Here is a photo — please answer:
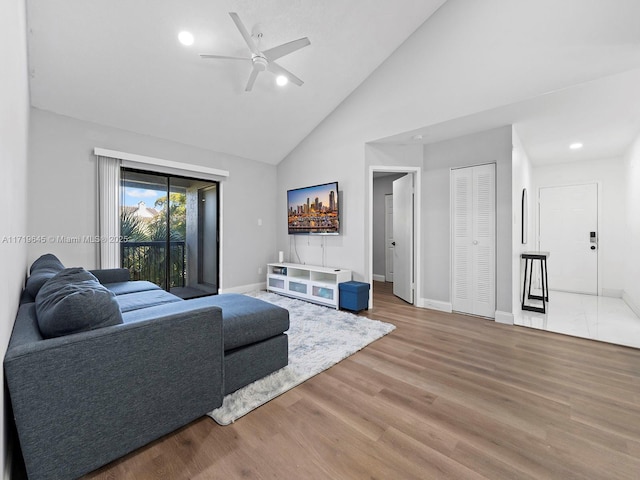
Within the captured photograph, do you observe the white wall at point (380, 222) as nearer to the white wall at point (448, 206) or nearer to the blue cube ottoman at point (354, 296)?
the white wall at point (448, 206)

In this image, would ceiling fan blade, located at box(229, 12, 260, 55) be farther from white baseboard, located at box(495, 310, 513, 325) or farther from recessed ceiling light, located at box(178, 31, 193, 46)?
white baseboard, located at box(495, 310, 513, 325)

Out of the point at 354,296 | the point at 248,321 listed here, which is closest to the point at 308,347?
the point at 248,321

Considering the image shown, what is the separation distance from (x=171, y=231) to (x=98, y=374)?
11.7 feet

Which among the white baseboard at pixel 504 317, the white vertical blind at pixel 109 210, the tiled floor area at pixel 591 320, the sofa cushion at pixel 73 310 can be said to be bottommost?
the tiled floor area at pixel 591 320

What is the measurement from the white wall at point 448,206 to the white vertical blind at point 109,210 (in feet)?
14.2

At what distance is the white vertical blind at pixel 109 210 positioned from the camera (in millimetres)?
3504

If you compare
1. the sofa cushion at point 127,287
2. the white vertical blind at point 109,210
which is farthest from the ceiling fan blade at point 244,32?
the sofa cushion at point 127,287

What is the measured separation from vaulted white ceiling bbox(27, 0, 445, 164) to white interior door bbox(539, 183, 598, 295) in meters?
4.20

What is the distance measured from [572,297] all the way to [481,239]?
104 inches

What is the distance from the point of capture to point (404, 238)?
451 centimetres

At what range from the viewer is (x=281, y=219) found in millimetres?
5570

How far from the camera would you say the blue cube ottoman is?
3729mm

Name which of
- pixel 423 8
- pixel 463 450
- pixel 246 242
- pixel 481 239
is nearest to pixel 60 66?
pixel 246 242

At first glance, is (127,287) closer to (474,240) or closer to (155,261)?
(155,261)
